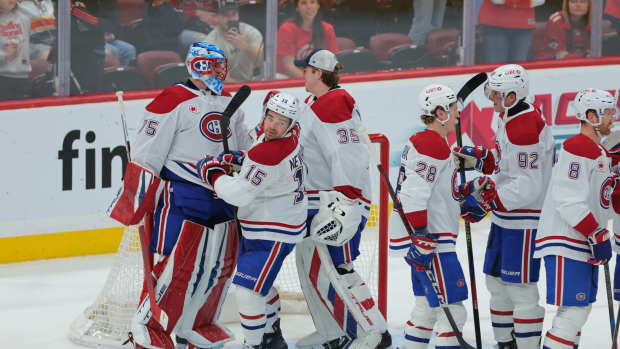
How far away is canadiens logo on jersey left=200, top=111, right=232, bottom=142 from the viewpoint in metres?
4.11

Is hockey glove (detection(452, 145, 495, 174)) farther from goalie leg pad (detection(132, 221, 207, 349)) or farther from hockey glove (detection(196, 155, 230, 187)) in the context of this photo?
Answer: goalie leg pad (detection(132, 221, 207, 349))

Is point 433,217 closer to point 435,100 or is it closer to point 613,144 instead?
point 435,100

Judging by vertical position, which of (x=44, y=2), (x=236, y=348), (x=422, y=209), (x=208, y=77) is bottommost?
(x=236, y=348)

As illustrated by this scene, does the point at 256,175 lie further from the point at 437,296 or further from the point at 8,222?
the point at 8,222

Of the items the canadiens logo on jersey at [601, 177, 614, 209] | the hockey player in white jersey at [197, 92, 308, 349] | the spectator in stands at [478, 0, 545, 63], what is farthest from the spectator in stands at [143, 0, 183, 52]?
the canadiens logo on jersey at [601, 177, 614, 209]

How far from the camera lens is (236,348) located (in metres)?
4.61

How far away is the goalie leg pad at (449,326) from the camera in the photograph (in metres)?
3.96

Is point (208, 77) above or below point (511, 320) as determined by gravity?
above

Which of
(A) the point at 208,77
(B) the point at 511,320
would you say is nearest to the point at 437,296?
(B) the point at 511,320

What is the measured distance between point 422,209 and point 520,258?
0.63 m

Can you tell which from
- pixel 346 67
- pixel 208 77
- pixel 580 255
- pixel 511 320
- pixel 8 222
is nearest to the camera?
pixel 580 255

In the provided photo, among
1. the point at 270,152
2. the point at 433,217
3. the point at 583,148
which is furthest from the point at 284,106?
the point at 583,148

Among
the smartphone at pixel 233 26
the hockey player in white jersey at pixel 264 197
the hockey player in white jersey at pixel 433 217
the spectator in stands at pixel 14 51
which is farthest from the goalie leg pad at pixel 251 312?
the smartphone at pixel 233 26

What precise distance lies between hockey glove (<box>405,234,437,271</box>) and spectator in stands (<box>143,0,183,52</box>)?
2892 millimetres
